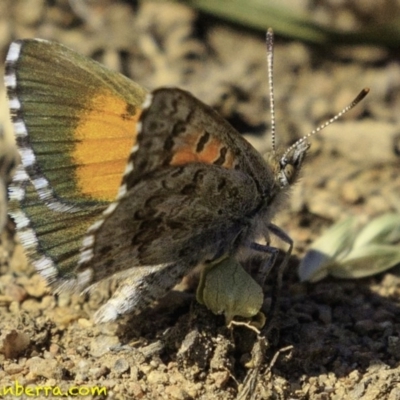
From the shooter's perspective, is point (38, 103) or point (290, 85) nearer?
point (38, 103)

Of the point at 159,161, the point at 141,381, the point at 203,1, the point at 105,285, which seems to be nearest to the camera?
the point at 159,161

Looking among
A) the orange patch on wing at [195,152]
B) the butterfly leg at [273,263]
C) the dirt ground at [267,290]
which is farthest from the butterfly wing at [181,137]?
the dirt ground at [267,290]

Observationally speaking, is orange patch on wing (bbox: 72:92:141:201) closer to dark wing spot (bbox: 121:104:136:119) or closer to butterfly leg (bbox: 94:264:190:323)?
dark wing spot (bbox: 121:104:136:119)

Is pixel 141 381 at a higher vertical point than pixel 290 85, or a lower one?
lower

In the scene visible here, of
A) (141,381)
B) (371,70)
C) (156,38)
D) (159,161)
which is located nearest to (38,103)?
(159,161)

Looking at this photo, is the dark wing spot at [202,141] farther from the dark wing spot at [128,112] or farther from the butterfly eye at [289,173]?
the butterfly eye at [289,173]

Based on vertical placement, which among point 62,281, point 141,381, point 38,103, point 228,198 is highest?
point 38,103

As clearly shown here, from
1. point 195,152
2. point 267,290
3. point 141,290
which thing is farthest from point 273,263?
point 195,152

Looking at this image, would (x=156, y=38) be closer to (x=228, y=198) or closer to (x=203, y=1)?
(x=203, y=1)
